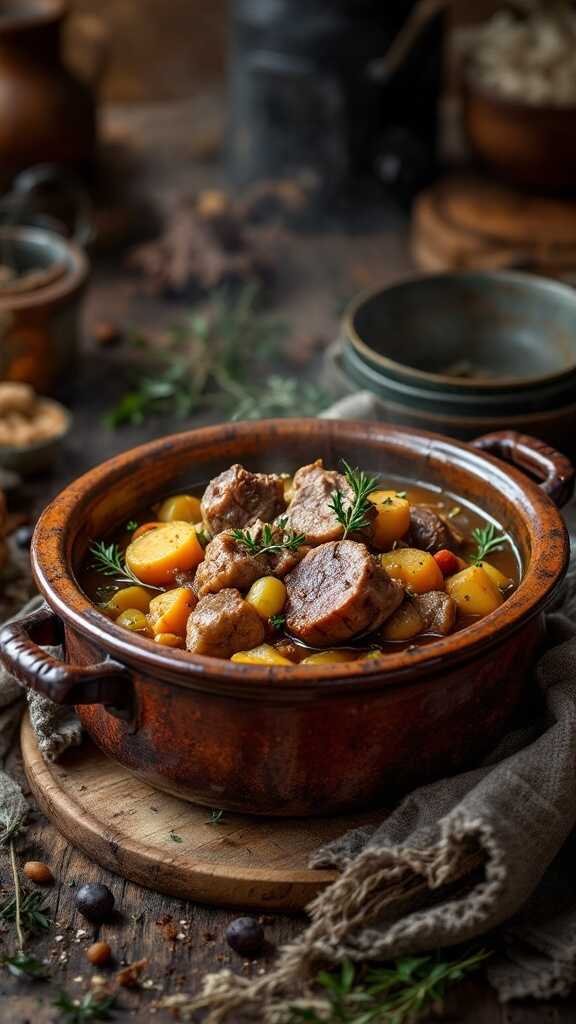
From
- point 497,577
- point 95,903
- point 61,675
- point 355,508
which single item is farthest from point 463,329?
point 95,903

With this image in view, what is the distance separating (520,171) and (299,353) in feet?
5.23

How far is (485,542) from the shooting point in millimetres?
3217

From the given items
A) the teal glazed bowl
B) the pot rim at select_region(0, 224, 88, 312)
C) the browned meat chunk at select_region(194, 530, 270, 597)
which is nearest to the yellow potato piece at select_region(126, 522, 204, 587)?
the browned meat chunk at select_region(194, 530, 270, 597)

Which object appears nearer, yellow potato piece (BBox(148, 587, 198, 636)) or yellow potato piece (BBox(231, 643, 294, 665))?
yellow potato piece (BBox(231, 643, 294, 665))

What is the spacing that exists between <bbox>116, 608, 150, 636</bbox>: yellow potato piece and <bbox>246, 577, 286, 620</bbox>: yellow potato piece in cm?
26

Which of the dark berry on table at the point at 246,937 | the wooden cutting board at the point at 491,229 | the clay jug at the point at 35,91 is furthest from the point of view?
the clay jug at the point at 35,91

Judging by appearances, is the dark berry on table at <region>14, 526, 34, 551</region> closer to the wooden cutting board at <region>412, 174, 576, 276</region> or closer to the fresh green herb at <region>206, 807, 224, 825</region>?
the fresh green herb at <region>206, 807, 224, 825</region>

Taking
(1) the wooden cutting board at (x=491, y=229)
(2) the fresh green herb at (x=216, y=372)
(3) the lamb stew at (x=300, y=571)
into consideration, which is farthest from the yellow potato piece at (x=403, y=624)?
(1) the wooden cutting board at (x=491, y=229)

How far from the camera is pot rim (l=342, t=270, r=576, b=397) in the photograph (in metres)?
3.98

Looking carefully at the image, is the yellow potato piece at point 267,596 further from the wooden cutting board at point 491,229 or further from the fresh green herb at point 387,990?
the wooden cutting board at point 491,229

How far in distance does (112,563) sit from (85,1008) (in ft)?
3.51

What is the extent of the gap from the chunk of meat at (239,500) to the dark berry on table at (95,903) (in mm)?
931

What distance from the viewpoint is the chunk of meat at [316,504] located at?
304 centimetres

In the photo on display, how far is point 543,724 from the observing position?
3.01 meters
